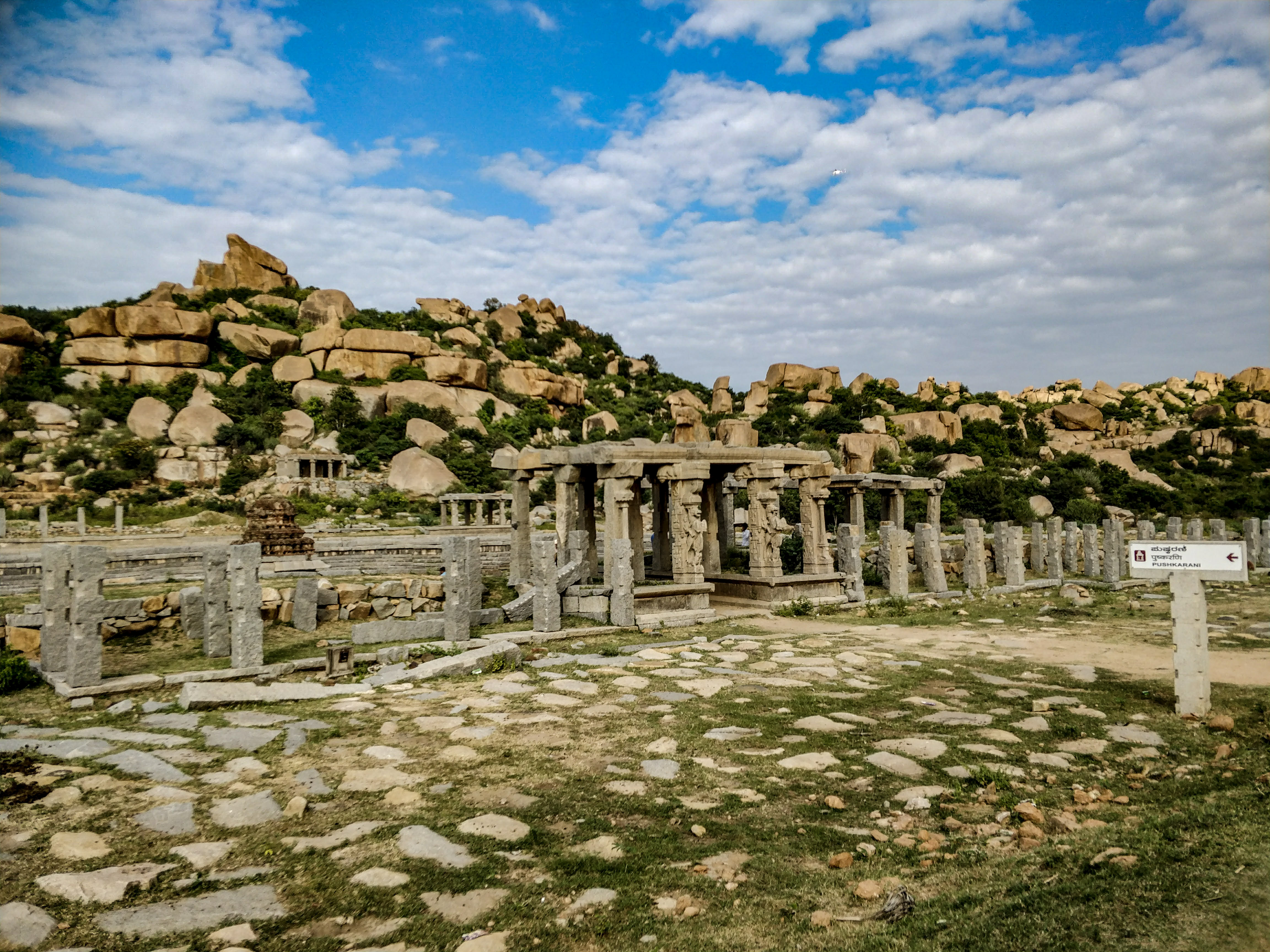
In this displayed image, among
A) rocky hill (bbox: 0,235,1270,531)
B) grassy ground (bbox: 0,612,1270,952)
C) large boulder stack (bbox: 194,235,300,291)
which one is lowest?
grassy ground (bbox: 0,612,1270,952)

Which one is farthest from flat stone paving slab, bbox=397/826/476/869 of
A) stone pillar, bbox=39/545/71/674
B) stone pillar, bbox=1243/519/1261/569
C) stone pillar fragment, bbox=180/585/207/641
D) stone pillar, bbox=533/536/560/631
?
stone pillar, bbox=1243/519/1261/569

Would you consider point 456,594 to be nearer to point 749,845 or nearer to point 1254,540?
point 749,845

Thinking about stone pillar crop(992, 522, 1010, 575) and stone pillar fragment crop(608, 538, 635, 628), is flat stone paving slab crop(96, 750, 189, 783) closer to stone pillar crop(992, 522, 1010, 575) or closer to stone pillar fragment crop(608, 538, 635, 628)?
stone pillar fragment crop(608, 538, 635, 628)

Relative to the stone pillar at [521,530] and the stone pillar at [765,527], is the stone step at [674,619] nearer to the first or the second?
the stone pillar at [765,527]

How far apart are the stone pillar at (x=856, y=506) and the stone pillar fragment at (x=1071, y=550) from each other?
17.8ft

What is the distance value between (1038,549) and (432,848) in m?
21.2

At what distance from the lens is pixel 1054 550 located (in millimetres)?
19125

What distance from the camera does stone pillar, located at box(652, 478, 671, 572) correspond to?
60.7ft

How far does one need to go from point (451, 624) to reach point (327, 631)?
231 cm

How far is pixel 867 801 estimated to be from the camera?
4688mm

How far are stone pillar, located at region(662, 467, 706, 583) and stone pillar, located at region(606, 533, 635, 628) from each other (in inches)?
76.6

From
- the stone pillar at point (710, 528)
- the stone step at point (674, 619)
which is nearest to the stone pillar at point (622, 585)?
the stone step at point (674, 619)

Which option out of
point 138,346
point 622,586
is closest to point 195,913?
point 622,586

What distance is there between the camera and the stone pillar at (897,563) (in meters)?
15.6
